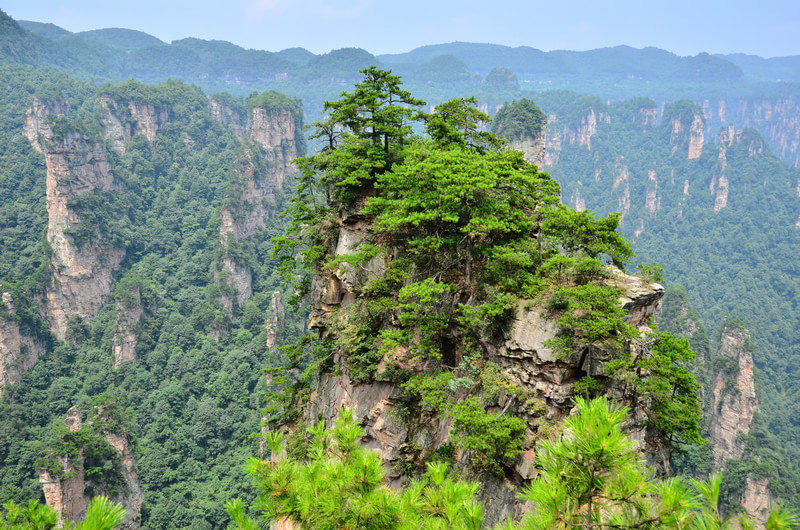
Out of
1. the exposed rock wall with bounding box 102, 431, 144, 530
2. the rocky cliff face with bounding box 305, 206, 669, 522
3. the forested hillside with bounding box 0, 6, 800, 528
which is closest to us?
the rocky cliff face with bounding box 305, 206, 669, 522

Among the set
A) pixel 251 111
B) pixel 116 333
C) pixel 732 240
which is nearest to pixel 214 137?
pixel 251 111

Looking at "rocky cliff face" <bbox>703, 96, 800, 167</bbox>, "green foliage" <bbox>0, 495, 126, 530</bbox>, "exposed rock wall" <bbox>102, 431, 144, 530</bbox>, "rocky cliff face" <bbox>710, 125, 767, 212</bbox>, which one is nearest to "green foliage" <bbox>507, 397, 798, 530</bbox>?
"green foliage" <bbox>0, 495, 126, 530</bbox>

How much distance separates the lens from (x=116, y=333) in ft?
162

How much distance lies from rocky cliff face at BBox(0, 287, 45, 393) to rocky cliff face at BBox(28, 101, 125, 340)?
16.7ft

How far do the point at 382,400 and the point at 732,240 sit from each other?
379 feet

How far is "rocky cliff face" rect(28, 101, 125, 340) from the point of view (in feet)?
167

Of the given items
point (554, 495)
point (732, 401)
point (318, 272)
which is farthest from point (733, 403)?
point (554, 495)

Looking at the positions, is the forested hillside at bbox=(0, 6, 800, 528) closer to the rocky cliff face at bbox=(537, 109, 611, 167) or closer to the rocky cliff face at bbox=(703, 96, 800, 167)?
the rocky cliff face at bbox=(537, 109, 611, 167)

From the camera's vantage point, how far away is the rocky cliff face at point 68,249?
2004 inches

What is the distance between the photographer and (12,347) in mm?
43688

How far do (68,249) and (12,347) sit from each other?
40.8 feet

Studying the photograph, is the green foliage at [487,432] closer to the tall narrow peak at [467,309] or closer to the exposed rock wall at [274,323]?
the tall narrow peak at [467,309]

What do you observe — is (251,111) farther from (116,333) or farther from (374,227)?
(374,227)

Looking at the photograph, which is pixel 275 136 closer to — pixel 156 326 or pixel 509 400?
pixel 156 326
